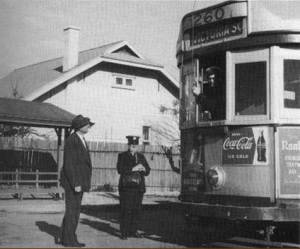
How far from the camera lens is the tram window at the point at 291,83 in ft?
22.7

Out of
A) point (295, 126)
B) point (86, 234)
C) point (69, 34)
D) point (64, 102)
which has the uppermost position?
point (69, 34)

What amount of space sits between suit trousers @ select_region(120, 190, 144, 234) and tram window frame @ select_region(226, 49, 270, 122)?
2.32 m

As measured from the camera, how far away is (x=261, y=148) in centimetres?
688

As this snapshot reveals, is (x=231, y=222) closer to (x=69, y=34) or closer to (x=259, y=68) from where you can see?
(x=259, y=68)

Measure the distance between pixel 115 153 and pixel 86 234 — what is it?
12.4 metres

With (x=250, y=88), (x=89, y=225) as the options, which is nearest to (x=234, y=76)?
(x=250, y=88)

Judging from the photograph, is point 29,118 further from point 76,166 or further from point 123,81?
point 123,81

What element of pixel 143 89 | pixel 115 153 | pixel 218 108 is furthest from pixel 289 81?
pixel 143 89

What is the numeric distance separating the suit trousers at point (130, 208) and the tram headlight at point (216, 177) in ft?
5.78

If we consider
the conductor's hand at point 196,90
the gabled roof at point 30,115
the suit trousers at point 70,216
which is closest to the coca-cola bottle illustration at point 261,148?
the conductor's hand at point 196,90

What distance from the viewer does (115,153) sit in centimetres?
2116

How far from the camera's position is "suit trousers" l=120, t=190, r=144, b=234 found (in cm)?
841

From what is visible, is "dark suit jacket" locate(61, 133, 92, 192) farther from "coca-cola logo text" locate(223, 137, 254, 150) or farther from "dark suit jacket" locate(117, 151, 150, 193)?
"coca-cola logo text" locate(223, 137, 254, 150)

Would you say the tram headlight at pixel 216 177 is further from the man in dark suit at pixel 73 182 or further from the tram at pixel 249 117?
the man in dark suit at pixel 73 182
